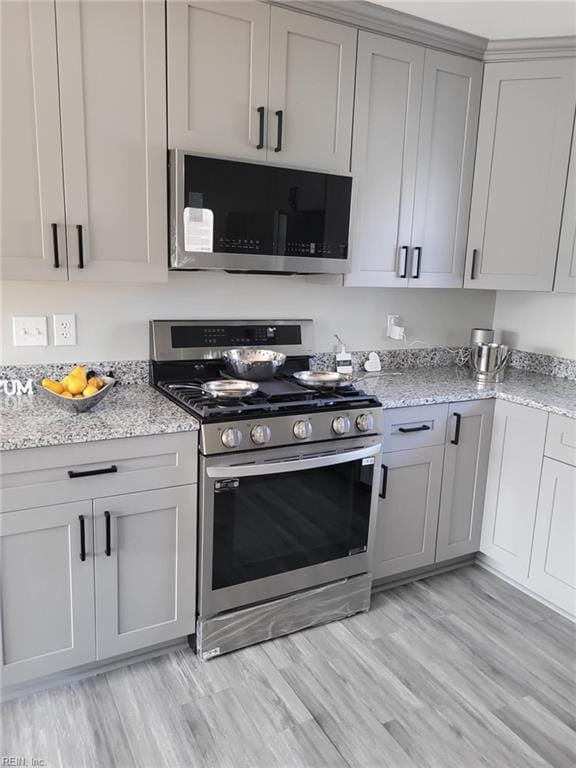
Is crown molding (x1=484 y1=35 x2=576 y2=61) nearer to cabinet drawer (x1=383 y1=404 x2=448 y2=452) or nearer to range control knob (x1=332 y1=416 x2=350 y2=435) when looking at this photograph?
cabinet drawer (x1=383 y1=404 x2=448 y2=452)

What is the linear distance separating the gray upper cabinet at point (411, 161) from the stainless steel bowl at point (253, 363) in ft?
1.58

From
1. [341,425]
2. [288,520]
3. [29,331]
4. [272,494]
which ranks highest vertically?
[29,331]

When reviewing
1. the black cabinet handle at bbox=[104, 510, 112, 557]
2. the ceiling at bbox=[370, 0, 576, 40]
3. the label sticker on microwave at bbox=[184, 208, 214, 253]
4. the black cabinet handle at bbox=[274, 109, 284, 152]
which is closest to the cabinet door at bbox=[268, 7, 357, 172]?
the black cabinet handle at bbox=[274, 109, 284, 152]

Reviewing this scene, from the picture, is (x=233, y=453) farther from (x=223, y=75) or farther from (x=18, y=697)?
(x=223, y=75)

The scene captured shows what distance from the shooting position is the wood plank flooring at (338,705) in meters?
1.74

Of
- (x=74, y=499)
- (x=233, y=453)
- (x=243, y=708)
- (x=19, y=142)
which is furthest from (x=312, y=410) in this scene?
(x=19, y=142)

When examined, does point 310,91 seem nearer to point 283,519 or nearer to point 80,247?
point 80,247

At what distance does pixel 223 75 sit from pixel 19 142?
758mm

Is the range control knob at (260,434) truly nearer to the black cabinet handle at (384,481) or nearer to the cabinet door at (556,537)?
the black cabinet handle at (384,481)

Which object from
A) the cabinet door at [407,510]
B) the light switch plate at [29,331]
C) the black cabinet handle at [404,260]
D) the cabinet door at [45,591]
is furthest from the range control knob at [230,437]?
the black cabinet handle at [404,260]

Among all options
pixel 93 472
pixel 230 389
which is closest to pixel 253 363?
pixel 230 389

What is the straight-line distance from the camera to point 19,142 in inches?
71.9

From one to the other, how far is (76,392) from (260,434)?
64cm

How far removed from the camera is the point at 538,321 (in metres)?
3.11
